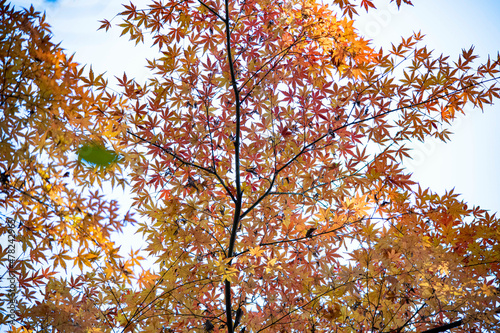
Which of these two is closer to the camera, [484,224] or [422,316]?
[422,316]

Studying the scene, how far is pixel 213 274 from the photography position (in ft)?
8.52

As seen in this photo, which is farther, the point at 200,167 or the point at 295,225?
the point at 295,225

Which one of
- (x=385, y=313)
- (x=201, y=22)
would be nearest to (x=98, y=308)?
(x=385, y=313)

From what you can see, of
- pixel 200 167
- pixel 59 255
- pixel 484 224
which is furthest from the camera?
pixel 484 224

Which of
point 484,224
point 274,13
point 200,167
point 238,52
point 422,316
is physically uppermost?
point 274,13

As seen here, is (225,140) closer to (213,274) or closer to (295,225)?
(295,225)

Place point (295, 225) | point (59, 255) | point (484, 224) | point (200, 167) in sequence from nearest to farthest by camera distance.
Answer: point (59, 255), point (200, 167), point (295, 225), point (484, 224)

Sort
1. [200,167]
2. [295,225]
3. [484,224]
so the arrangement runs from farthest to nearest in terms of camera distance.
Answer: [484,224], [295,225], [200,167]

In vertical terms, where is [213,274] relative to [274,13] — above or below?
below

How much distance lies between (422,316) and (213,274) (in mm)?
1780

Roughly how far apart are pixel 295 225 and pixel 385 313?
1063 millimetres

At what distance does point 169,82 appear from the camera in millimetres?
2736

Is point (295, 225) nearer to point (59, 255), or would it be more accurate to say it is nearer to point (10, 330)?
point (59, 255)

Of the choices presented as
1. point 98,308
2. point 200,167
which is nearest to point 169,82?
point 200,167
